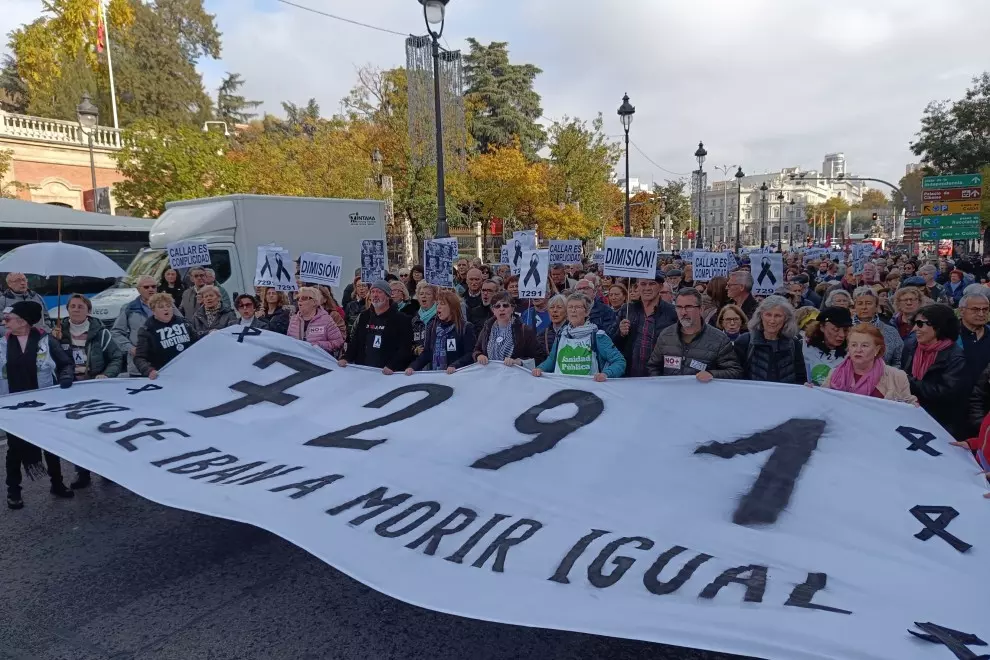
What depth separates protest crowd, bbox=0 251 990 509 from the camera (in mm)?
4582

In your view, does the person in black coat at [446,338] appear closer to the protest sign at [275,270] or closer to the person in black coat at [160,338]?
the person in black coat at [160,338]

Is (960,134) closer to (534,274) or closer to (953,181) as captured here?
(953,181)

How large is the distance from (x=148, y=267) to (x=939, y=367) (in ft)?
43.3

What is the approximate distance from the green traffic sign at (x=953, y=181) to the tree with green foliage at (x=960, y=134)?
17497mm

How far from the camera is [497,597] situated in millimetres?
2865

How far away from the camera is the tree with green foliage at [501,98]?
53.0 m

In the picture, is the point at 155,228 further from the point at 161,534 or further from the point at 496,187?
the point at 496,187

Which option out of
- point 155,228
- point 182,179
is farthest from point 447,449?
point 182,179

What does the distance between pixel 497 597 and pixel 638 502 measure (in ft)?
3.65

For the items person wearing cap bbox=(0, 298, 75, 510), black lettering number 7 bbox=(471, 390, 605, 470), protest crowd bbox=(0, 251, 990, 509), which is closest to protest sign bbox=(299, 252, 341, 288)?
protest crowd bbox=(0, 251, 990, 509)

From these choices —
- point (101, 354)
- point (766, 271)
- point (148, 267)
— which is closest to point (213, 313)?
point (101, 354)

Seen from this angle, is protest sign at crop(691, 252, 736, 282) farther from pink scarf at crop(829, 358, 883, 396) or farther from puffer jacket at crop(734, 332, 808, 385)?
pink scarf at crop(829, 358, 883, 396)

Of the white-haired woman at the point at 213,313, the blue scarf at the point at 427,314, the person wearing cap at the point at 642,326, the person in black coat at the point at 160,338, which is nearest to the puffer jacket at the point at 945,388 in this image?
the person wearing cap at the point at 642,326

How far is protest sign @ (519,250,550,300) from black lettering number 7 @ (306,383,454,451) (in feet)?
5.93
